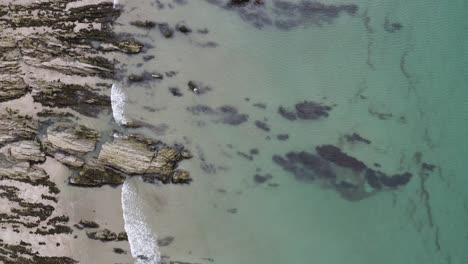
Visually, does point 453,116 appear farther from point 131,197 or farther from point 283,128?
point 131,197

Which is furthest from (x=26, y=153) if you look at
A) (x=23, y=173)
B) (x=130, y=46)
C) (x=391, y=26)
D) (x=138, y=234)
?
(x=391, y=26)

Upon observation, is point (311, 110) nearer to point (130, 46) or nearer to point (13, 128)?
point (130, 46)

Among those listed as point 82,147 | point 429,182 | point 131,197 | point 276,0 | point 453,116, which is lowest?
point 131,197

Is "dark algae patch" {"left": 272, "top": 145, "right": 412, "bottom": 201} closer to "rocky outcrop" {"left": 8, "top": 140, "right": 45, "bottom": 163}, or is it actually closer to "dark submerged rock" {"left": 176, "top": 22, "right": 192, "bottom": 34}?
"dark submerged rock" {"left": 176, "top": 22, "right": 192, "bottom": 34}

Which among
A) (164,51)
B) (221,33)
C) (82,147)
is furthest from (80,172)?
(221,33)

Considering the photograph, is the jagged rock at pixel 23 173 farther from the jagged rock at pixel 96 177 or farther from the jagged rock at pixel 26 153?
the jagged rock at pixel 96 177

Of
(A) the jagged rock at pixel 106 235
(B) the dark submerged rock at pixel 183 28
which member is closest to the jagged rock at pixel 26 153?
(A) the jagged rock at pixel 106 235
